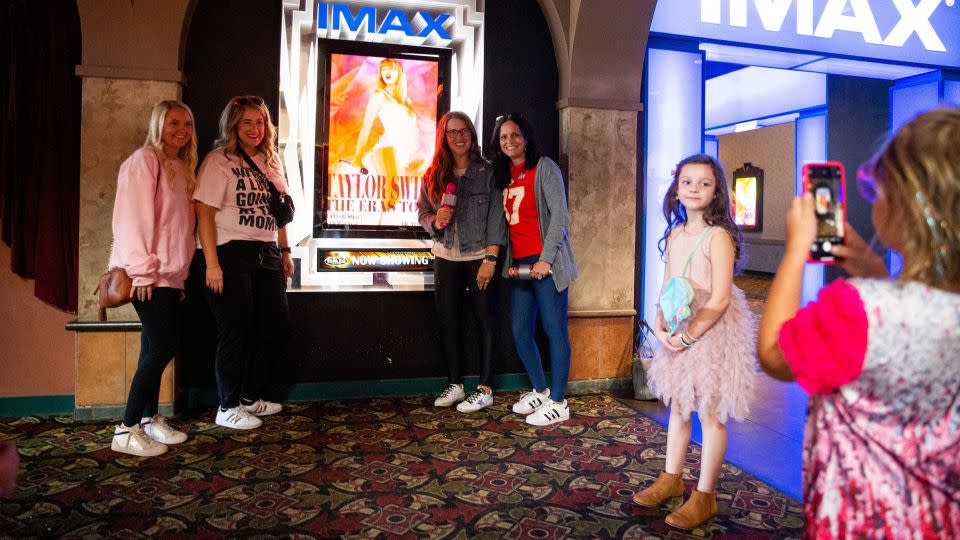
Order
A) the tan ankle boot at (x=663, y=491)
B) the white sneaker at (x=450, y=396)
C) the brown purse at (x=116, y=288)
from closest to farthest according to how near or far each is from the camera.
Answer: the tan ankle boot at (x=663, y=491)
the brown purse at (x=116, y=288)
the white sneaker at (x=450, y=396)

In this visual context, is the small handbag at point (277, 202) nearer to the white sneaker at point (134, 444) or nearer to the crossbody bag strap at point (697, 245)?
the white sneaker at point (134, 444)

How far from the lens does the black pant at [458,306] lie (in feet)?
13.0

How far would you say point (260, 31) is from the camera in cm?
400

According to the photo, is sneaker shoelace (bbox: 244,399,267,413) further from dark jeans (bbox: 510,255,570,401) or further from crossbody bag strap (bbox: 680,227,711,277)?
crossbody bag strap (bbox: 680,227,711,277)

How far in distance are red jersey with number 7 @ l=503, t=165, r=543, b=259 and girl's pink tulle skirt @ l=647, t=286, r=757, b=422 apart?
1492 millimetres

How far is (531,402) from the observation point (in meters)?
3.84

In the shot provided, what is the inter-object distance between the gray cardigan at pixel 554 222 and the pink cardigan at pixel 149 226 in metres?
1.78

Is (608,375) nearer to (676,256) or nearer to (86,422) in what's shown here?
(676,256)

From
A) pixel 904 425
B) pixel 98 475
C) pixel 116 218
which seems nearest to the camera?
pixel 904 425

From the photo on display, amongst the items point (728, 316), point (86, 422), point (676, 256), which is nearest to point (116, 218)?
point (86, 422)

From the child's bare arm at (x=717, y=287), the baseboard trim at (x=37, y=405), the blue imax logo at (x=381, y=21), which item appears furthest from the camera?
the blue imax logo at (x=381, y=21)

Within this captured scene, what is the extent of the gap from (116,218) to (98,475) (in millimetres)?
1096

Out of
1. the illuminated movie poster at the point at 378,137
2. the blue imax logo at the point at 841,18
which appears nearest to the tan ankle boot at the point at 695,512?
the illuminated movie poster at the point at 378,137

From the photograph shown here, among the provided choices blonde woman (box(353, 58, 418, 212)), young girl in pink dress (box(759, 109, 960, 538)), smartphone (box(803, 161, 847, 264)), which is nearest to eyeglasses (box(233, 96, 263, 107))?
blonde woman (box(353, 58, 418, 212))
